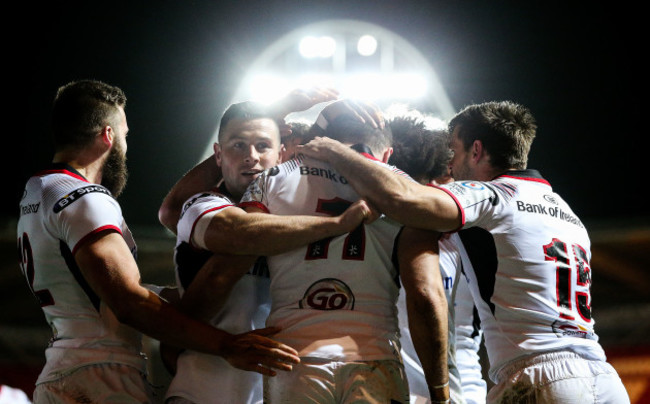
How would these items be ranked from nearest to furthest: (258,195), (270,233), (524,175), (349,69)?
(270,233)
(258,195)
(524,175)
(349,69)

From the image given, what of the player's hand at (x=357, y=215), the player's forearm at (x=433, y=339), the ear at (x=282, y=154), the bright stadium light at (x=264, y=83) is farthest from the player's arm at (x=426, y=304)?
the bright stadium light at (x=264, y=83)

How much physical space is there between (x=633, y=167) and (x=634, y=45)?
7.51ft

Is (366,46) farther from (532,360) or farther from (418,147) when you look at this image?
(532,360)

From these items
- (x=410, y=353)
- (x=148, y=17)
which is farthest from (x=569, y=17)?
(x=410, y=353)

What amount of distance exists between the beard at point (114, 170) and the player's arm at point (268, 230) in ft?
2.94

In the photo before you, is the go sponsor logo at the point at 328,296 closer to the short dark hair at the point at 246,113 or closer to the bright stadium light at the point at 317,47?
the short dark hair at the point at 246,113

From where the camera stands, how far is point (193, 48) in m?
11.3

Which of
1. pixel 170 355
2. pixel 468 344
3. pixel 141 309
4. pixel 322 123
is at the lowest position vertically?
pixel 468 344

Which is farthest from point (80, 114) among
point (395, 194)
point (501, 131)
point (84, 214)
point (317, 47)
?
point (317, 47)

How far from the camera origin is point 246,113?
346 cm

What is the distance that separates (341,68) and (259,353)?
919cm

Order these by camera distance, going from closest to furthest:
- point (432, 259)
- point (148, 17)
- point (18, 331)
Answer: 1. point (432, 259)
2. point (18, 331)
3. point (148, 17)

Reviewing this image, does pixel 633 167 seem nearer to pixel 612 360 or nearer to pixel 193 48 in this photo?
pixel 612 360

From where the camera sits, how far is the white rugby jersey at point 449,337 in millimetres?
3396
